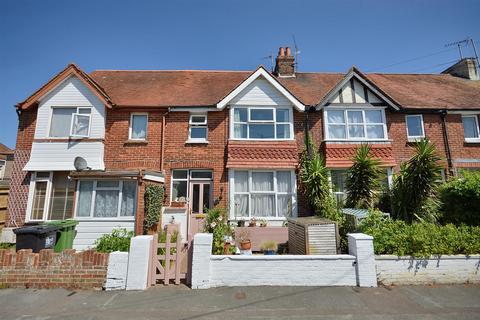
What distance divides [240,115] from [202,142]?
2.29 metres

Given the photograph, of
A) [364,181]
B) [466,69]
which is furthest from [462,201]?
[466,69]

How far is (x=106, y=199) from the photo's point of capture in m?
10.6

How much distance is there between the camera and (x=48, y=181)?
11.1 m

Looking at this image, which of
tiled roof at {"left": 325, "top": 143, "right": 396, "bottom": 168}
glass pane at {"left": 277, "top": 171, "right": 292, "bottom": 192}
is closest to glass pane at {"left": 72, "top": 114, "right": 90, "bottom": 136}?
glass pane at {"left": 277, "top": 171, "right": 292, "bottom": 192}

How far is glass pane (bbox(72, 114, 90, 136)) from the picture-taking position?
458 inches

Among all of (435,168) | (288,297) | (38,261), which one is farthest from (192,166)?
(435,168)

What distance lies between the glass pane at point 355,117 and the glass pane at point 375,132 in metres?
0.60

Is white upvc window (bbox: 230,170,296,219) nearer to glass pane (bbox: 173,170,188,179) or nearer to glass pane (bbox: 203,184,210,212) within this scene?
glass pane (bbox: 203,184,210,212)

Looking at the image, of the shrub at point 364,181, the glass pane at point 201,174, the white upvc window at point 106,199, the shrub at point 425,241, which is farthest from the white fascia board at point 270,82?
the shrub at point 425,241

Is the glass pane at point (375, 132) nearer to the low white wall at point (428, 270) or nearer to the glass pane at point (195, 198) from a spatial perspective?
the low white wall at point (428, 270)

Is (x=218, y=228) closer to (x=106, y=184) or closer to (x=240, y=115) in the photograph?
(x=106, y=184)

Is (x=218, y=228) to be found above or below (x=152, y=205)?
below

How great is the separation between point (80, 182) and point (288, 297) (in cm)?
972

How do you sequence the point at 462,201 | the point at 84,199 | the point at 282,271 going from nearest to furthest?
the point at 282,271
the point at 462,201
the point at 84,199
